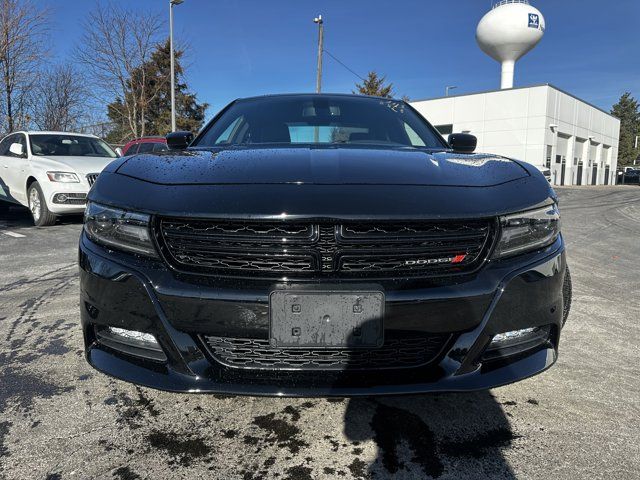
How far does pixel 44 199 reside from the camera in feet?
23.4

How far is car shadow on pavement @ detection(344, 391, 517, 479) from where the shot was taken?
1641 millimetres

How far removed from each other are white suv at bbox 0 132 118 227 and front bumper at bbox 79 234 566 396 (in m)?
6.24

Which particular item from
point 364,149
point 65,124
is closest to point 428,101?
point 65,124

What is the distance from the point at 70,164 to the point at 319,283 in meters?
7.08

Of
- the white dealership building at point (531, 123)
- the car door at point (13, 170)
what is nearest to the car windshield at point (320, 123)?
the car door at point (13, 170)

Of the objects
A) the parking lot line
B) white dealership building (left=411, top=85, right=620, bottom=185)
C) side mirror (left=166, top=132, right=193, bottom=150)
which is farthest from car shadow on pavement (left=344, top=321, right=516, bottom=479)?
white dealership building (left=411, top=85, right=620, bottom=185)

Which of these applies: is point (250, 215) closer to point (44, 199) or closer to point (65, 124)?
point (44, 199)

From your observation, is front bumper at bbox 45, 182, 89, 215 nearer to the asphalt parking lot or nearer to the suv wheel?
the suv wheel

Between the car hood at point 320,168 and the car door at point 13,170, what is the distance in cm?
691

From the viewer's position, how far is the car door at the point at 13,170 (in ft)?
25.1

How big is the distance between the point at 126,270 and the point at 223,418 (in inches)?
30.6

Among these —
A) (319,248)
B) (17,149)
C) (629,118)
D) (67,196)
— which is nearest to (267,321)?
(319,248)

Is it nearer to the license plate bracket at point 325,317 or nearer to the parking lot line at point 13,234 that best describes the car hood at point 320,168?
the license plate bracket at point 325,317

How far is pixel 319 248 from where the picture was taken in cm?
156
